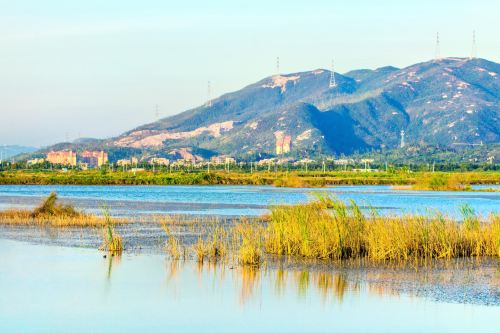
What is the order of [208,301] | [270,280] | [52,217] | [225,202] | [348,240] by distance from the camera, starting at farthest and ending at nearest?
[225,202] → [52,217] → [348,240] → [270,280] → [208,301]

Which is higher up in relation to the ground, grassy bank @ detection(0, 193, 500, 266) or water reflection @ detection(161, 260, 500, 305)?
grassy bank @ detection(0, 193, 500, 266)

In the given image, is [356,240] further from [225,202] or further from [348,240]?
[225,202]

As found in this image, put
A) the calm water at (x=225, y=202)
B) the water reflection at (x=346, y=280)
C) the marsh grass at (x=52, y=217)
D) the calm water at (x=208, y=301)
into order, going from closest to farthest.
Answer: the calm water at (x=208, y=301) < the water reflection at (x=346, y=280) < the marsh grass at (x=52, y=217) < the calm water at (x=225, y=202)

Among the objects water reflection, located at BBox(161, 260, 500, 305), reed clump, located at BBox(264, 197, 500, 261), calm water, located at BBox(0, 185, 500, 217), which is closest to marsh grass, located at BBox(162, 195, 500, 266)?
reed clump, located at BBox(264, 197, 500, 261)

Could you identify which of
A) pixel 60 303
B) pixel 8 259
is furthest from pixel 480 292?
pixel 8 259

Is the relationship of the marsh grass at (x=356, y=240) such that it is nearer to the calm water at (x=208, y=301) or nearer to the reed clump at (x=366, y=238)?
the reed clump at (x=366, y=238)

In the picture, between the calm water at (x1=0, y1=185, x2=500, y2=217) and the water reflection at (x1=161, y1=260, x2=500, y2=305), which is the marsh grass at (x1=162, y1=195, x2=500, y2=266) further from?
the calm water at (x1=0, y1=185, x2=500, y2=217)

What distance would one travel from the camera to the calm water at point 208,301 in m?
17.1

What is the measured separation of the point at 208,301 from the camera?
774 inches

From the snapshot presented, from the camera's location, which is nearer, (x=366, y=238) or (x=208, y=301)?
(x=208, y=301)

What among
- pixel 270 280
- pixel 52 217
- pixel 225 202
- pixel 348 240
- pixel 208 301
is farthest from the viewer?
pixel 225 202

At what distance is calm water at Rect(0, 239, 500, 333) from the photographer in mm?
17125

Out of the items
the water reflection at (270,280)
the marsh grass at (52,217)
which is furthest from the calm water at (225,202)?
the water reflection at (270,280)

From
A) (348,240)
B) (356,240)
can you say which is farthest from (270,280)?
(356,240)
